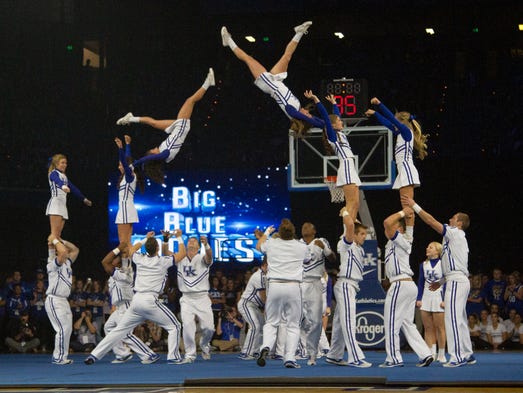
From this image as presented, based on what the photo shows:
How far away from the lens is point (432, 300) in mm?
13680

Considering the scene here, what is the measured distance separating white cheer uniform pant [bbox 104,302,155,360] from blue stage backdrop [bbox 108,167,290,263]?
7.24 metres

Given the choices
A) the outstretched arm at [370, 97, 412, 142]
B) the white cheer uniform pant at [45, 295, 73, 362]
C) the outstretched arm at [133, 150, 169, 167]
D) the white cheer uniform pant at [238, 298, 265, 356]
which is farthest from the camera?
the white cheer uniform pant at [238, 298, 265, 356]

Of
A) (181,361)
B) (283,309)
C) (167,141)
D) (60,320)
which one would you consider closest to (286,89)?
(167,141)

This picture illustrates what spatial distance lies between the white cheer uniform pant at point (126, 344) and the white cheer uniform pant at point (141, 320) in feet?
1.40

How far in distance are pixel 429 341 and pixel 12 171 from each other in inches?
528

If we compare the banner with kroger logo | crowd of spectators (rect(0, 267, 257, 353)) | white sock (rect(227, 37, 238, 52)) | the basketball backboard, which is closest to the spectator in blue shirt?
crowd of spectators (rect(0, 267, 257, 353))

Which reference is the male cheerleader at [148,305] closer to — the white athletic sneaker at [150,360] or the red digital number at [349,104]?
the white athletic sneaker at [150,360]

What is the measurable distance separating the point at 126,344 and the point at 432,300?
16.4 feet

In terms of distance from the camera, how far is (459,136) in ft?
74.0

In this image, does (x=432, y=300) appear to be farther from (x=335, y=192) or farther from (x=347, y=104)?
(x=347, y=104)

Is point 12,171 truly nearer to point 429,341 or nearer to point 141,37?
point 141,37

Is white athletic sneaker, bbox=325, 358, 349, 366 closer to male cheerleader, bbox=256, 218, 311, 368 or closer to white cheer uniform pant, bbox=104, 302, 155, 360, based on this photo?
male cheerleader, bbox=256, 218, 311, 368

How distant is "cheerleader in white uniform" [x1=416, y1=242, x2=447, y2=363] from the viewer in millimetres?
13312

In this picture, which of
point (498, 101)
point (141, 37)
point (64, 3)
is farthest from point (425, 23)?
point (64, 3)
